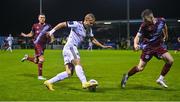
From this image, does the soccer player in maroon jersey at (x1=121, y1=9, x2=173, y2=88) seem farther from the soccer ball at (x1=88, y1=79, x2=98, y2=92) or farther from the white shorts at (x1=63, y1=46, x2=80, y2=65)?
the white shorts at (x1=63, y1=46, x2=80, y2=65)

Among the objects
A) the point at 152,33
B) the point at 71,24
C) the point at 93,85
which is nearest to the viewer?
the point at 93,85

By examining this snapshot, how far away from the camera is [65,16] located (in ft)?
244

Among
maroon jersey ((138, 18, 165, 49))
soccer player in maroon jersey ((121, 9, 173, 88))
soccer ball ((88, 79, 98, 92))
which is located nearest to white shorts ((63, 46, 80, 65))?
soccer ball ((88, 79, 98, 92))

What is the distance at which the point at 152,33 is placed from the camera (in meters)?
12.2

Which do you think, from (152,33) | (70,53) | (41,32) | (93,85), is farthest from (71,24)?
(41,32)

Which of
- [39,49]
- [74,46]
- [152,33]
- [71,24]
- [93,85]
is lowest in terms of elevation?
[93,85]

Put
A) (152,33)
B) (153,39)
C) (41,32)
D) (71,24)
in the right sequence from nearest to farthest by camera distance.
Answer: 1. (71,24)
2. (152,33)
3. (153,39)
4. (41,32)

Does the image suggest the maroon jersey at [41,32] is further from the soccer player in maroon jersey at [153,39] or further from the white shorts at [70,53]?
the soccer player in maroon jersey at [153,39]

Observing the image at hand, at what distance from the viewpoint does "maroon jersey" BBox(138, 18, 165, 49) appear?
12195 mm

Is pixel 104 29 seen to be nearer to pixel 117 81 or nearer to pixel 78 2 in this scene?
pixel 78 2

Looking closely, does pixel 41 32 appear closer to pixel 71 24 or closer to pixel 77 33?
pixel 77 33

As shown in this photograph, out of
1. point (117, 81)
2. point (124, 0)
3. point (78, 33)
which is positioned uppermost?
point (124, 0)

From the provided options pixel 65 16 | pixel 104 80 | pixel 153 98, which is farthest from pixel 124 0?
pixel 153 98

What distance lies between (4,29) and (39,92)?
62817 millimetres
